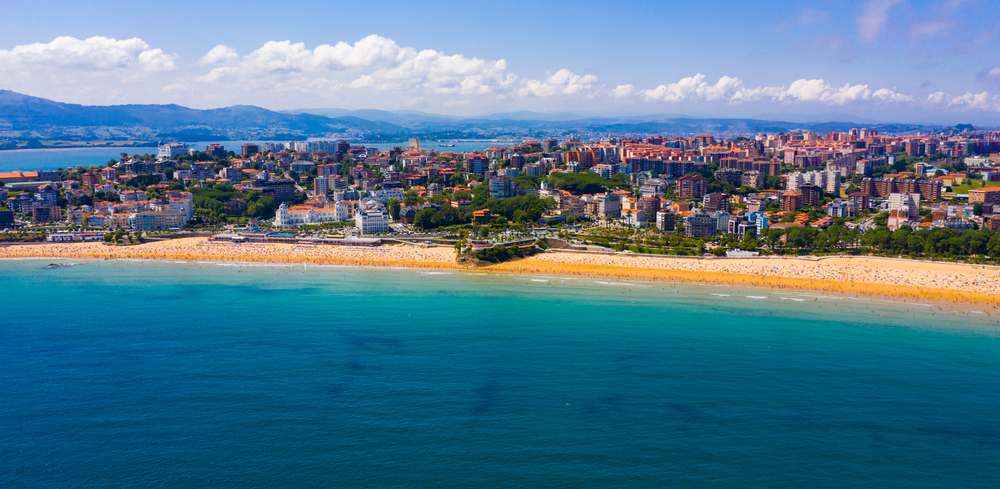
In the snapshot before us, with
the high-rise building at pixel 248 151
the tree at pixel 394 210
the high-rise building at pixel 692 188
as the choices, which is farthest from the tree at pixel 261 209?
the high-rise building at pixel 248 151

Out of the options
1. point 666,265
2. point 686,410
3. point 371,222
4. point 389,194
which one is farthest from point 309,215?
point 686,410

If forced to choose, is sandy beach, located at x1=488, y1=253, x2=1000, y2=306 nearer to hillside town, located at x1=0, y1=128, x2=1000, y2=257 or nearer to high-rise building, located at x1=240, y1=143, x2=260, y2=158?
hillside town, located at x1=0, y1=128, x2=1000, y2=257

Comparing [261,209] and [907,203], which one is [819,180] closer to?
[907,203]

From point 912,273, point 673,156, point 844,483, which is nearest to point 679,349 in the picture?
point 844,483

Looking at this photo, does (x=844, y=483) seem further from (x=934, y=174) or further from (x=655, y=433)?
(x=934, y=174)

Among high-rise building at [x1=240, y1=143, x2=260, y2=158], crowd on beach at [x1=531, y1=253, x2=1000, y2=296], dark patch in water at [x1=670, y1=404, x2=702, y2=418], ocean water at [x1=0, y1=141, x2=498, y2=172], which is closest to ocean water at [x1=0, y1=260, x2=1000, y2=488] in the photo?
dark patch in water at [x1=670, y1=404, x2=702, y2=418]

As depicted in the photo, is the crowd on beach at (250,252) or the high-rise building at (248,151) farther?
the high-rise building at (248,151)

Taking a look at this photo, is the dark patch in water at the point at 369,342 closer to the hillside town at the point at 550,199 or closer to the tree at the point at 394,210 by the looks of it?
the hillside town at the point at 550,199
